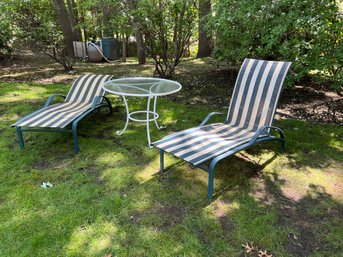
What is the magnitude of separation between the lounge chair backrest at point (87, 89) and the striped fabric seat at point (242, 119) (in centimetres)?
189

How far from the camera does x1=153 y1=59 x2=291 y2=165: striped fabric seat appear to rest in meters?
2.96

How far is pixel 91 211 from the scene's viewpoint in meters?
2.64

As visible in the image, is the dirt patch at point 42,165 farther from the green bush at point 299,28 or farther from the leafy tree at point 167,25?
the leafy tree at point 167,25

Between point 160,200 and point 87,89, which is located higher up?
point 87,89

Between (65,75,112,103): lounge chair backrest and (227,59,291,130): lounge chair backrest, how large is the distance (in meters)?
2.09

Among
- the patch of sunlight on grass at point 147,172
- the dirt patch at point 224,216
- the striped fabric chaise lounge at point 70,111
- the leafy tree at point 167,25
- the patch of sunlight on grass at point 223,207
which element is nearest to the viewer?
the dirt patch at point 224,216

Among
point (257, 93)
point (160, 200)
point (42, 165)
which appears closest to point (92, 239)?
point (160, 200)

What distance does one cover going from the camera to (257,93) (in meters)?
3.64

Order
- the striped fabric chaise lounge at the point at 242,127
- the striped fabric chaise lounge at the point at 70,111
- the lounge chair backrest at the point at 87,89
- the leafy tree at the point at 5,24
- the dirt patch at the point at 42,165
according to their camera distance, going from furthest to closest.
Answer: the leafy tree at the point at 5,24 < the lounge chair backrest at the point at 87,89 < the striped fabric chaise lounge at the point at 70,111 < the dirt patch at the point at 42,165 < the striped fabric chaise lounge at the point at 242,127

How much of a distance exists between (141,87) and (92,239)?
2458 millimetres

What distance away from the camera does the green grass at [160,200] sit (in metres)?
2.29

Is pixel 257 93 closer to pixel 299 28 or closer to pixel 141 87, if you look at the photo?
pixel 299 28

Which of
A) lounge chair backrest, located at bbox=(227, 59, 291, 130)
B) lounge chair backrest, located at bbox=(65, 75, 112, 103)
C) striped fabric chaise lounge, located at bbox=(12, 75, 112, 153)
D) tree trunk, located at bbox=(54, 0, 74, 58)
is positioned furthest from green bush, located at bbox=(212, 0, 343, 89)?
tree trunk, located at bbox=(54, 0, 74, 58)

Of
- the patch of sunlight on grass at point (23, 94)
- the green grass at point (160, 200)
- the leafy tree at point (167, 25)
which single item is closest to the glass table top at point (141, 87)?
the green grass at point (160, 200)
